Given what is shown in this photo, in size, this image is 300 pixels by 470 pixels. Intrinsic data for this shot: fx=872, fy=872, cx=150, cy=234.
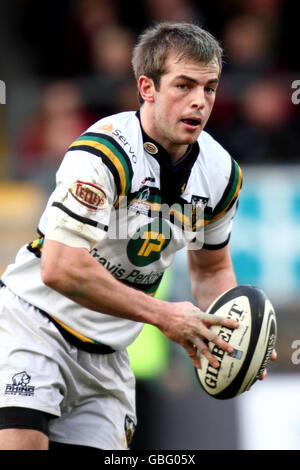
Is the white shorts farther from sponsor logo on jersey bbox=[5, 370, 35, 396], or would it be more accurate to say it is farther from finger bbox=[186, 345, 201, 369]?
finger bbox=[186, 345, 201, 369]

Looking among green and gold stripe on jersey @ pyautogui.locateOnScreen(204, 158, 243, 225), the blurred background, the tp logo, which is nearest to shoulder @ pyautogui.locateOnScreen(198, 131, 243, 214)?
green and gold stripe on jersey @ pyautogui.locateOnScreen(204, 158, 243, 225)

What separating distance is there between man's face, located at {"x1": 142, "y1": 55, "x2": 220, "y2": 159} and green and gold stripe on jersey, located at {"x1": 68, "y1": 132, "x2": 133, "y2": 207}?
1.03 feet

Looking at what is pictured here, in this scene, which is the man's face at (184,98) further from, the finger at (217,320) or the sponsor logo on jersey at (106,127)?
the finger at (217,320)


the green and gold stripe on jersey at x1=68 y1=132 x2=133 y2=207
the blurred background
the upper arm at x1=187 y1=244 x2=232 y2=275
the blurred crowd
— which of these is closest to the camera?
the green and gold stripe on jersey at x1=68 y1=132 x2=133 y2=207

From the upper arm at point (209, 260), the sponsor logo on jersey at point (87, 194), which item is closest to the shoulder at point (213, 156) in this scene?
the upper arm at point (209, 260)

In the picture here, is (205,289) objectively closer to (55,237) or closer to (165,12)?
(55,237)

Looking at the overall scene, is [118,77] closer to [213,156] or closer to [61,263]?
[213,156]

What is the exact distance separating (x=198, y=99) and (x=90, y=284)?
1.11 meters

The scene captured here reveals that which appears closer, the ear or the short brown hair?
the short brown hair

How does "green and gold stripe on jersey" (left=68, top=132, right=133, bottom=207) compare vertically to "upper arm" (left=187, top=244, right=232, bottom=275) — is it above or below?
above

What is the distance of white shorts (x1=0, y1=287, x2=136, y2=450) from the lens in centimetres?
434

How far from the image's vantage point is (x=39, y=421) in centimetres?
427

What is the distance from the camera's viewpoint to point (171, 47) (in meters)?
4.43

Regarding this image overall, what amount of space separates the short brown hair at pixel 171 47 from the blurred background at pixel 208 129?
3719 millimetres
